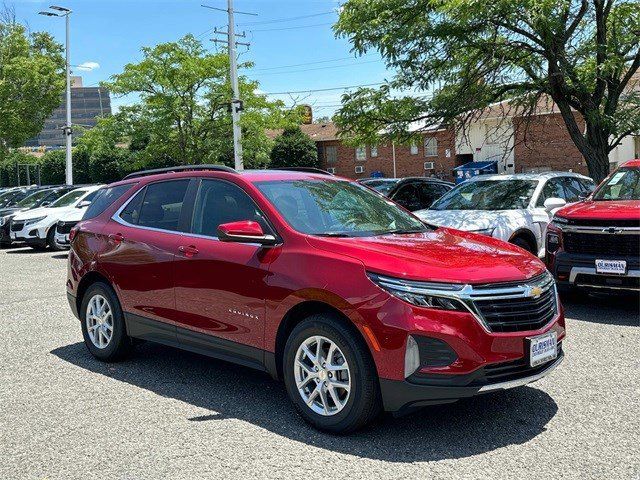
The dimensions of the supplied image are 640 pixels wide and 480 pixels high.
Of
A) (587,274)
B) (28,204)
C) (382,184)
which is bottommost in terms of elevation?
(587,274)

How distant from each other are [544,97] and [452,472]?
14.1m

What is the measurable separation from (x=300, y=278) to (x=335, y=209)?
956mm

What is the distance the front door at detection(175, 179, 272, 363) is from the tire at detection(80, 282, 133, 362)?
3.18ft

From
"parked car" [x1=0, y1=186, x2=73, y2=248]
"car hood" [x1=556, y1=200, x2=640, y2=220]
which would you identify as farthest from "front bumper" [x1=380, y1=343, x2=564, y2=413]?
"parked car" [x1=0, y1=186, x2=73, y2=248]

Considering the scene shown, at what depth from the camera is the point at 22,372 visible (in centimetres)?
608

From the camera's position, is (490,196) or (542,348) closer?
(542,348)

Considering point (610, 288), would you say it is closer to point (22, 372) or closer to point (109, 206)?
point (109, 206)

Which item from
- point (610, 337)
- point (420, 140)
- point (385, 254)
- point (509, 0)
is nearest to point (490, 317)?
point (385, 254)

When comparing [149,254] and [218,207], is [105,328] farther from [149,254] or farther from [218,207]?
[218,207]

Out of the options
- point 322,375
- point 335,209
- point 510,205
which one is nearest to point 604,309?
point 510,205

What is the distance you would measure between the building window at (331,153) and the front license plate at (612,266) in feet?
152

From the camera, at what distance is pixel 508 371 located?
13.6 ft

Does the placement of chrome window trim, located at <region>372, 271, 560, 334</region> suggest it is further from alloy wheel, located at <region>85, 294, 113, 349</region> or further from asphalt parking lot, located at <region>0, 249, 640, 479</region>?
alloy wheel, located at <region>85, 294, 113, 349</region>

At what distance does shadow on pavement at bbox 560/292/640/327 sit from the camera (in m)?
7.60
